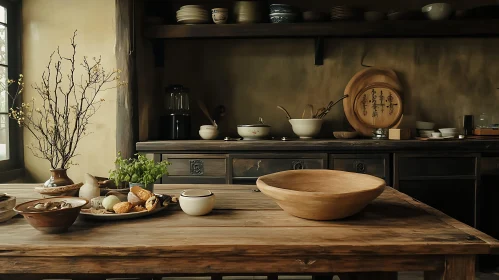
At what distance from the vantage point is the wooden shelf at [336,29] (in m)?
2.95

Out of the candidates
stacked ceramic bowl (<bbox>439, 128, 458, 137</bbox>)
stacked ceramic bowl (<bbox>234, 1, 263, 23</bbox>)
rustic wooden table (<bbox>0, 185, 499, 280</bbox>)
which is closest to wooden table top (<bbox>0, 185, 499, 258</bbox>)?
rustic wooden table (<bbox>0, 185, 499, 280</bbox>)

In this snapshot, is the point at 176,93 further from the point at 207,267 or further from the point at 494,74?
the point at 494,74

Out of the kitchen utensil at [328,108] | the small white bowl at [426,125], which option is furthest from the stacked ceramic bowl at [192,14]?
the small white bowl at [426,125]

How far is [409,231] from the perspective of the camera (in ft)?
3.57

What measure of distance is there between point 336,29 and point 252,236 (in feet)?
7.59

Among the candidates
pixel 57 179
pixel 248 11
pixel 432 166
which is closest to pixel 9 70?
pixel 248 11

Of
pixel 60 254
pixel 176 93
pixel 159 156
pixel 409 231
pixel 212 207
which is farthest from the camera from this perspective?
pixel 176 93

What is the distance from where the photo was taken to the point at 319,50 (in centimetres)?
334

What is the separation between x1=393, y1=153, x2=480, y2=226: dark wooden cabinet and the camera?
2783mm

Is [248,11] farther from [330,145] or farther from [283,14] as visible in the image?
[330,145]

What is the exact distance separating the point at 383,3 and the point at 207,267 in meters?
3.08

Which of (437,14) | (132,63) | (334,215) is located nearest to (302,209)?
(334,215)

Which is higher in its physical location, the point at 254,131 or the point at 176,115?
the point at 176,115

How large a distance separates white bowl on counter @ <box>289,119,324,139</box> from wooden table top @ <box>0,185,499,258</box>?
181 cm
